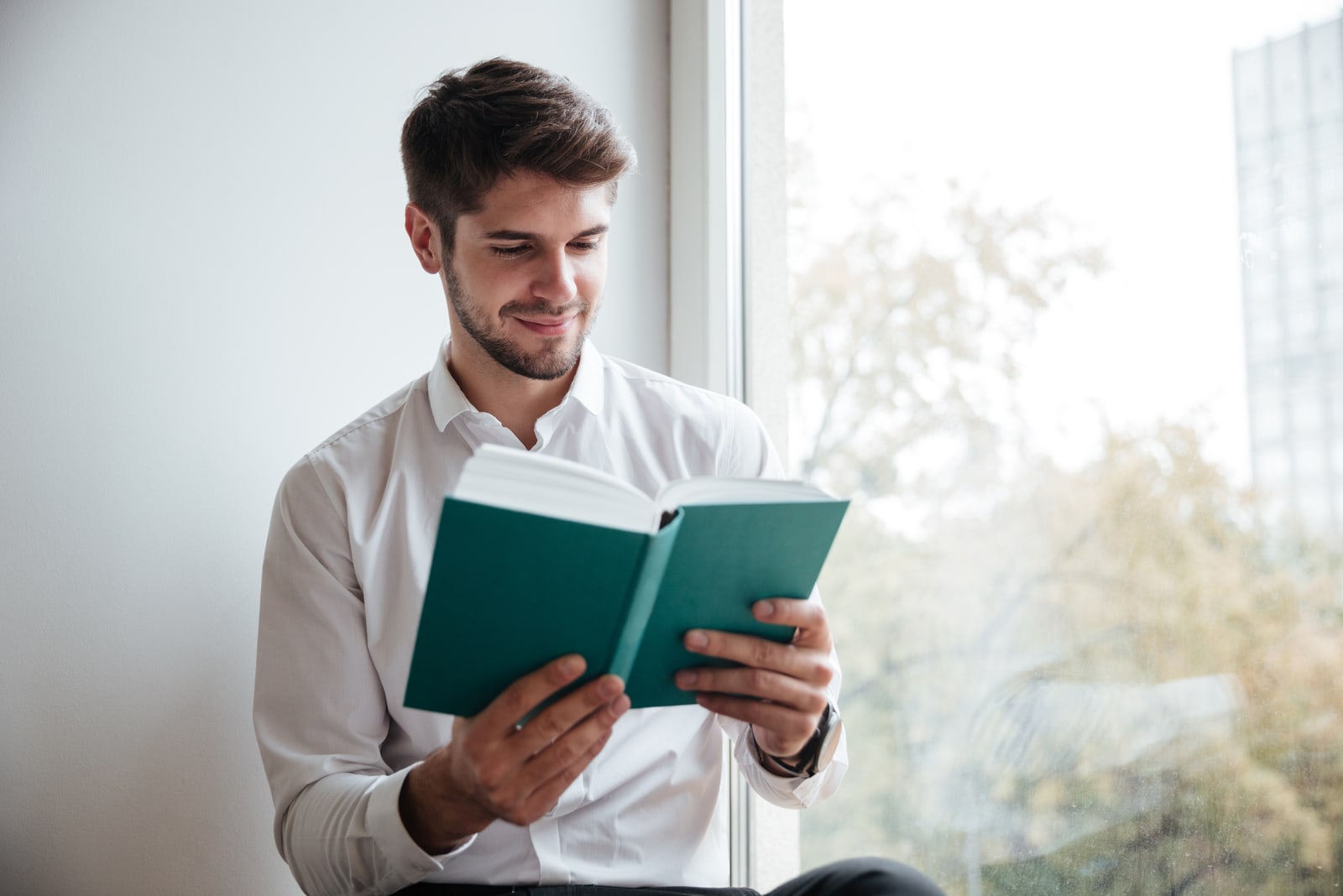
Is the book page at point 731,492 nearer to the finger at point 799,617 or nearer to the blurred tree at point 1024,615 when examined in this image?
the finger at point 799,617

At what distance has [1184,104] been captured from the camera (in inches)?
49.4

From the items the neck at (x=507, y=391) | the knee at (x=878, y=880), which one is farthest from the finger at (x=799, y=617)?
the neck at (x=507, y=391)

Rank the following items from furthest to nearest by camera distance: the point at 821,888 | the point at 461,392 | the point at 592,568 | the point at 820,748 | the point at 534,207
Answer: the point at 461,392, the point at 534,207, the point at 820,748, the point at 821,888, the point at 592,568

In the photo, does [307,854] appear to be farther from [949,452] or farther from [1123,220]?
[1123,220]

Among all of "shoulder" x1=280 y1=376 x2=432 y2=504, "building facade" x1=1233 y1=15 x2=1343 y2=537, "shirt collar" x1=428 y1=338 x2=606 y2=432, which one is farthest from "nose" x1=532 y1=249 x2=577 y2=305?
"building facade" x1=1233 y1=15 x2=1343 y2=537

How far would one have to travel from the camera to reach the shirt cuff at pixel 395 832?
1.01 metres

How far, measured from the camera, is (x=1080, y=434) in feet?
4.44

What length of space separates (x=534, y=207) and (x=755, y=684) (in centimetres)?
67

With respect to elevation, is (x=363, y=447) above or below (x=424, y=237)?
below

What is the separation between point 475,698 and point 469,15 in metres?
1.32

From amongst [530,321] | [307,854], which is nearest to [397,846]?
[307,854]

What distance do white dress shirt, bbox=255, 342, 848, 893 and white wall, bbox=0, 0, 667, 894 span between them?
223 millimetres

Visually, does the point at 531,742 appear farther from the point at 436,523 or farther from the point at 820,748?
the point at 436,523

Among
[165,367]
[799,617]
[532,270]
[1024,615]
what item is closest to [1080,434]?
[1024,615]
